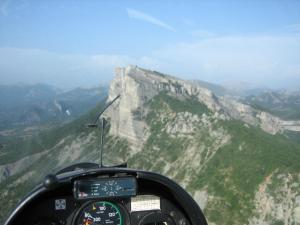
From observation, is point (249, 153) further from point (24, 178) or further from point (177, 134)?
point (24, 178)

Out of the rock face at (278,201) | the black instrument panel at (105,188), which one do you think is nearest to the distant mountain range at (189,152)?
the rock face at (278,201)

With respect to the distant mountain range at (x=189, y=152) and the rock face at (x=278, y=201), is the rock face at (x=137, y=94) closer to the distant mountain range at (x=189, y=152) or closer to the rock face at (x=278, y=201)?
the distant mountain range at (x=189, y=152)

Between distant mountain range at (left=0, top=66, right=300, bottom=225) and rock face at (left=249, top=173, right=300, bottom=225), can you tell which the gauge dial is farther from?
rock face at (left=249, top=173, right=300, bottom=225)

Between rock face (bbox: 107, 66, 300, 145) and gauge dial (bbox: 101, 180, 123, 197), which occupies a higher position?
rock face (bbox: 107, 66, 300, 145)

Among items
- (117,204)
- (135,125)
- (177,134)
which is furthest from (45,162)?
(117,204)

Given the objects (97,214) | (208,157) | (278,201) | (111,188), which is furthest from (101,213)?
(208,157)

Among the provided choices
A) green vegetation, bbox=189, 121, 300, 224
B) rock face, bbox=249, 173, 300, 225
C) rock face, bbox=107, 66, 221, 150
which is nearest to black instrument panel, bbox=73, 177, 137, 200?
rock face, bbox=249, 173, 300, 225
